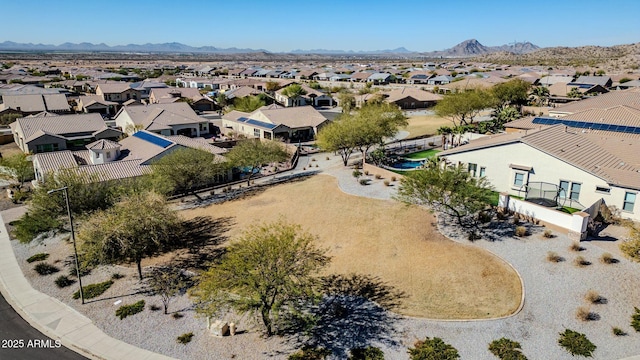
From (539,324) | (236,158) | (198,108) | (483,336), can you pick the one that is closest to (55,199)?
(236,158)

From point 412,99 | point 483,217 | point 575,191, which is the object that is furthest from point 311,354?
point 412,99

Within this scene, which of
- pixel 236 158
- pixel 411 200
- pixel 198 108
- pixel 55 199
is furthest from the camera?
pixel 198 108

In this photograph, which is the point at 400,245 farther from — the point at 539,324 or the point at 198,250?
the point at 198,250

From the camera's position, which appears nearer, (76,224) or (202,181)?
(76,224)

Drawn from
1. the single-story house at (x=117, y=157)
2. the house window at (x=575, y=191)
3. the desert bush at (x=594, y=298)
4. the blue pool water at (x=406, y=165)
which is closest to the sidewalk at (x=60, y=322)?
the single-story house at (x=117, y=157)

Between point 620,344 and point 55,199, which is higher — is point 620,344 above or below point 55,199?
below

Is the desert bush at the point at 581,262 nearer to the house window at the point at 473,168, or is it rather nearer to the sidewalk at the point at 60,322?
the house window at the point at 473,168
